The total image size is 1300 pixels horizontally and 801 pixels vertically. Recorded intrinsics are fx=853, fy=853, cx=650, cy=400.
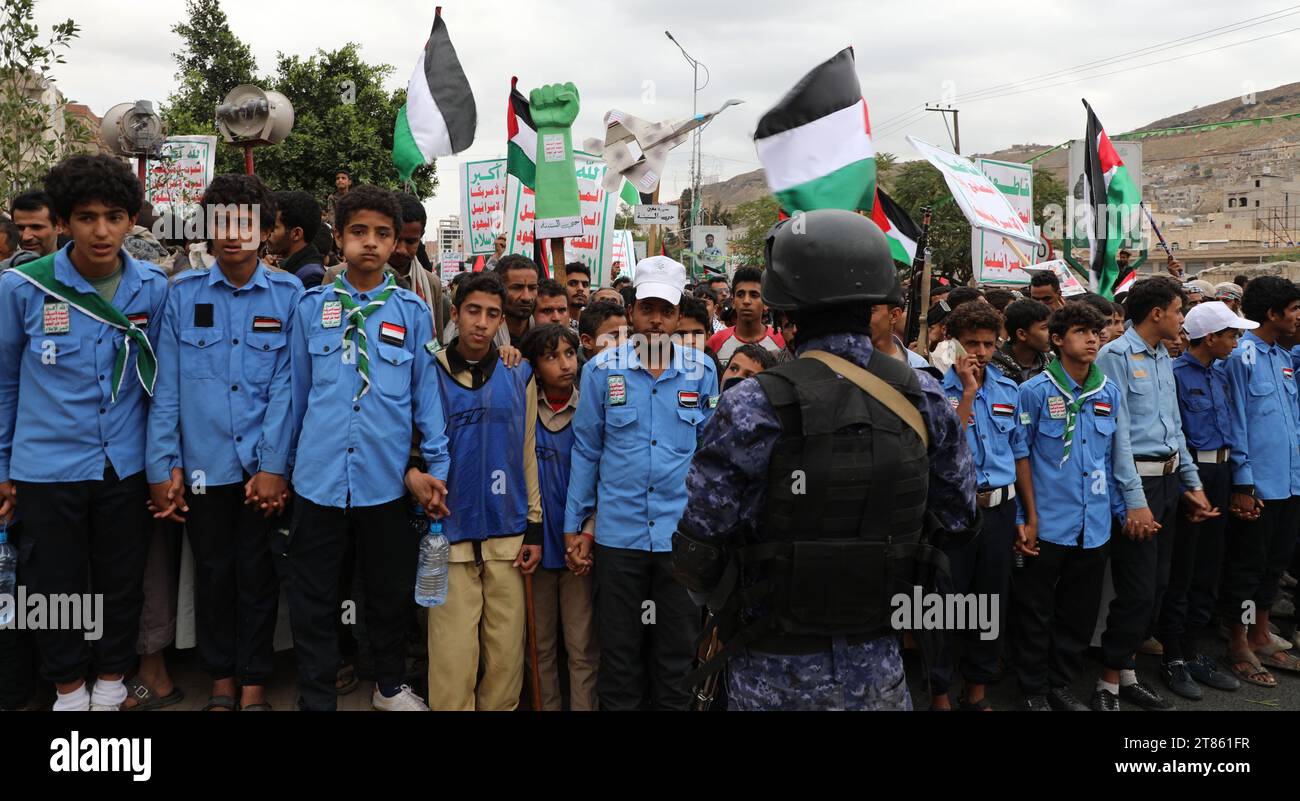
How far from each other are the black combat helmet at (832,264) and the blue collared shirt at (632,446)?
5.43 ft

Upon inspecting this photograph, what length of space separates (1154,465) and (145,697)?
5326mm

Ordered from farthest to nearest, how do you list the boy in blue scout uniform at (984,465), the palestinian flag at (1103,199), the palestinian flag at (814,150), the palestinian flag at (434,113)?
the palestinian flag at (1103,199)
the palestinian flag at (434,113)
the boy in blue scout uniform at (984,465)
the palestinian flag at (814,150)

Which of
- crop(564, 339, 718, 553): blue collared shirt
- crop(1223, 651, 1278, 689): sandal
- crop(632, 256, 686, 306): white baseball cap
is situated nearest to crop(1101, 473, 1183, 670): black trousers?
crop(1223, 651, 1278, 689): sandal

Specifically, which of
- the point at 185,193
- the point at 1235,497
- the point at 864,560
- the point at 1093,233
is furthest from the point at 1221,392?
the point at 185,193

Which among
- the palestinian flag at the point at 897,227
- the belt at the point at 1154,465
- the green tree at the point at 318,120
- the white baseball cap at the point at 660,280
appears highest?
the green tree at the point at 318,120

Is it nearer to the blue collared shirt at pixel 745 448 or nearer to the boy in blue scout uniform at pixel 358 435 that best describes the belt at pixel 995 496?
the blue collared shirt at pixel 745 448

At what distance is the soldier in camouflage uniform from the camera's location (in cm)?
226

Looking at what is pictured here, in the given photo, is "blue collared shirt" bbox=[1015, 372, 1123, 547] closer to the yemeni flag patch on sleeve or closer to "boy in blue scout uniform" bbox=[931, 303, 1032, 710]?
"boy in blue scout uniform" bbox=[931, 303, 1032, 710]

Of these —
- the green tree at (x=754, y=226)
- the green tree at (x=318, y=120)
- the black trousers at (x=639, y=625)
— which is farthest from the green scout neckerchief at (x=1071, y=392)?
the green tree at (x=754, y=226)

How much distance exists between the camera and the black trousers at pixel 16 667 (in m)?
3.69

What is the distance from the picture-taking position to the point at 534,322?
5719mm

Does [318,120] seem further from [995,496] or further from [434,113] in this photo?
[995,496]
